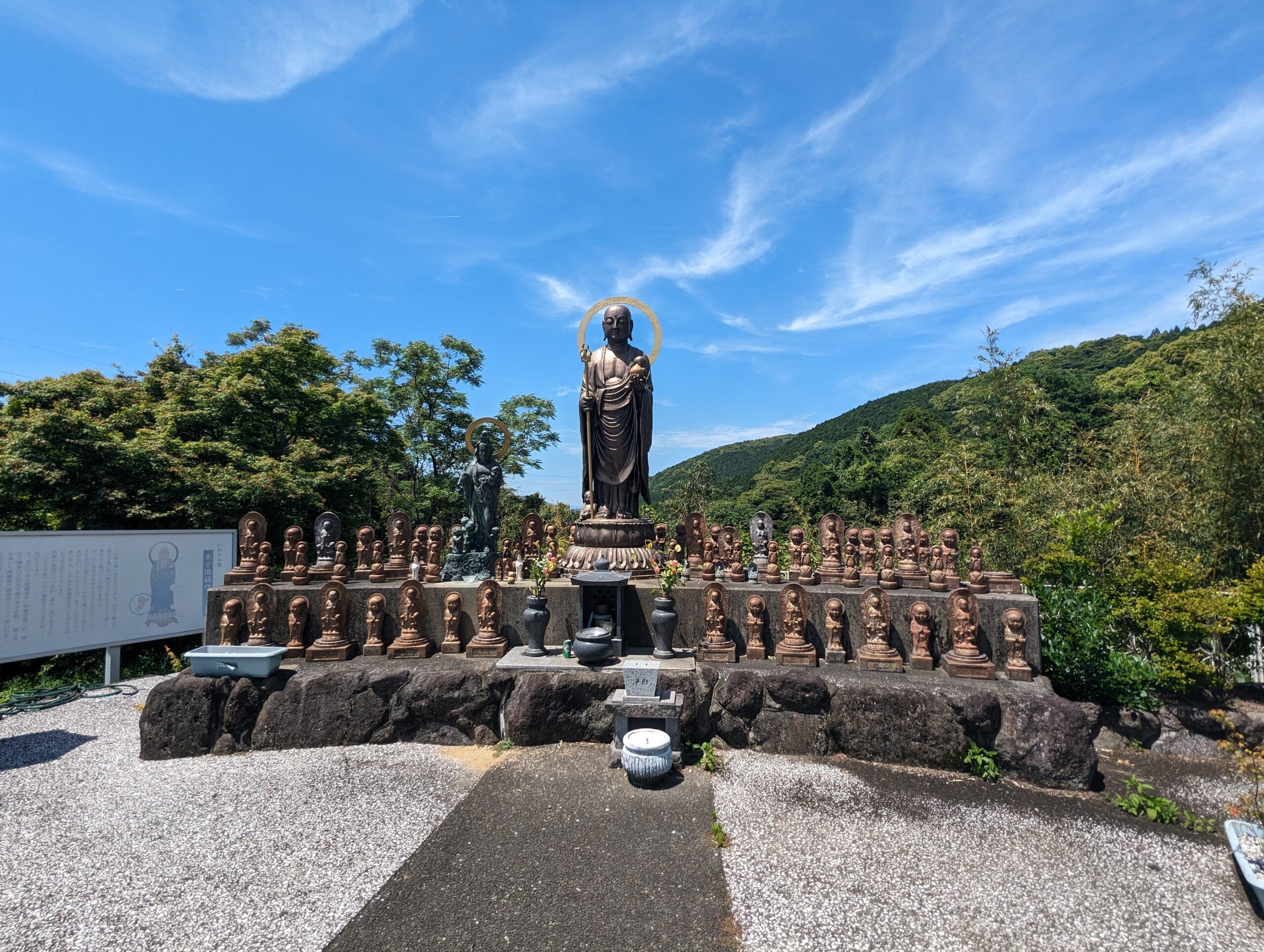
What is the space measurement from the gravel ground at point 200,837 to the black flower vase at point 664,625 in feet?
9.44

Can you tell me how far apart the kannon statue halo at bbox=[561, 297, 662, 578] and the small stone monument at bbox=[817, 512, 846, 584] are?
302 centimetres

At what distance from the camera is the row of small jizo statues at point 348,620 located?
27.4 ft

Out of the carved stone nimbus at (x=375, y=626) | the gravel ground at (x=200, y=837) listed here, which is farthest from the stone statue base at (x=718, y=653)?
the carved stone nimbus at (x=375, y=626)

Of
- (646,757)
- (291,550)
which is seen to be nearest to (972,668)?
(646,757)

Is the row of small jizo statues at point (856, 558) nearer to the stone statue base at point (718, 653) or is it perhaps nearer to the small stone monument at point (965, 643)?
the small stone monument at point (965, 643)

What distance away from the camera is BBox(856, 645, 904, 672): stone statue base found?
7.39 metres

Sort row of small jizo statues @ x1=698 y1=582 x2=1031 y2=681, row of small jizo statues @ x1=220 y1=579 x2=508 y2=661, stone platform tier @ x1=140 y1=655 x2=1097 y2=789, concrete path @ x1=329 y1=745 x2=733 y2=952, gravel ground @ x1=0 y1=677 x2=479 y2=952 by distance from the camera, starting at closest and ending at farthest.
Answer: concrete path @ x1=329 y1=745 x2=733 y2=952 < gravel ground @ x1=0 y1=677 x2=479 y2=952 < stone platform tier @ x1=140 y1=655 x2=1097 y2=789 < row of small jizo statues @ x1=698 y1=582 x2=1031 y2=681 < row of small jizo statues @ x1=220 y1=579 x2=508 y2=661

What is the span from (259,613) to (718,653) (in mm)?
7120

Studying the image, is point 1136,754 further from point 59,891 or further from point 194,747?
point 194,747

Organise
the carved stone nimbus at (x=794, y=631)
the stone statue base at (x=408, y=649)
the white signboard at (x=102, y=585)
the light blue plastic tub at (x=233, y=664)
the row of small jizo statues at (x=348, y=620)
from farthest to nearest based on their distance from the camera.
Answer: the white signboard at (x=102, y=585) < the row of small jizo statues at (x=348, y=620) < the stone statue base at (x=408, y=649) < the carved stone nimbus at (x=794, y=631) < the light blue plastic tub at (x=233, y=664)

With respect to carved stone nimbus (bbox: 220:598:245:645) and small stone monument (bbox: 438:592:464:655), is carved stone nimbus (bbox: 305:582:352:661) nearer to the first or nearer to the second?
carved stone nimbus (bbox: 220:598:245:645)

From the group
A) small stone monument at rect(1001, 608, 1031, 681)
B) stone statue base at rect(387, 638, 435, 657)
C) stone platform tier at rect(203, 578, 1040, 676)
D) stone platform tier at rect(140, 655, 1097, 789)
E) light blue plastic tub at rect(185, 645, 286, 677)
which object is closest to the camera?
stone platform tier at rect(140, 655, 1097, 789)

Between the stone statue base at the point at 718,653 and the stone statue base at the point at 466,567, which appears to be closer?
the stone statue base at the point at 718,653

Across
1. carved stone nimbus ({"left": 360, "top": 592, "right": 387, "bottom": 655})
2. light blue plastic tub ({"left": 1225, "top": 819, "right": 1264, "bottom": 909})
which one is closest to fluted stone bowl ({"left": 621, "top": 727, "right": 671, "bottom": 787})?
carved stone nimbus ({"left": 360, "top": 592, "right": 387, "bottom": 655})
